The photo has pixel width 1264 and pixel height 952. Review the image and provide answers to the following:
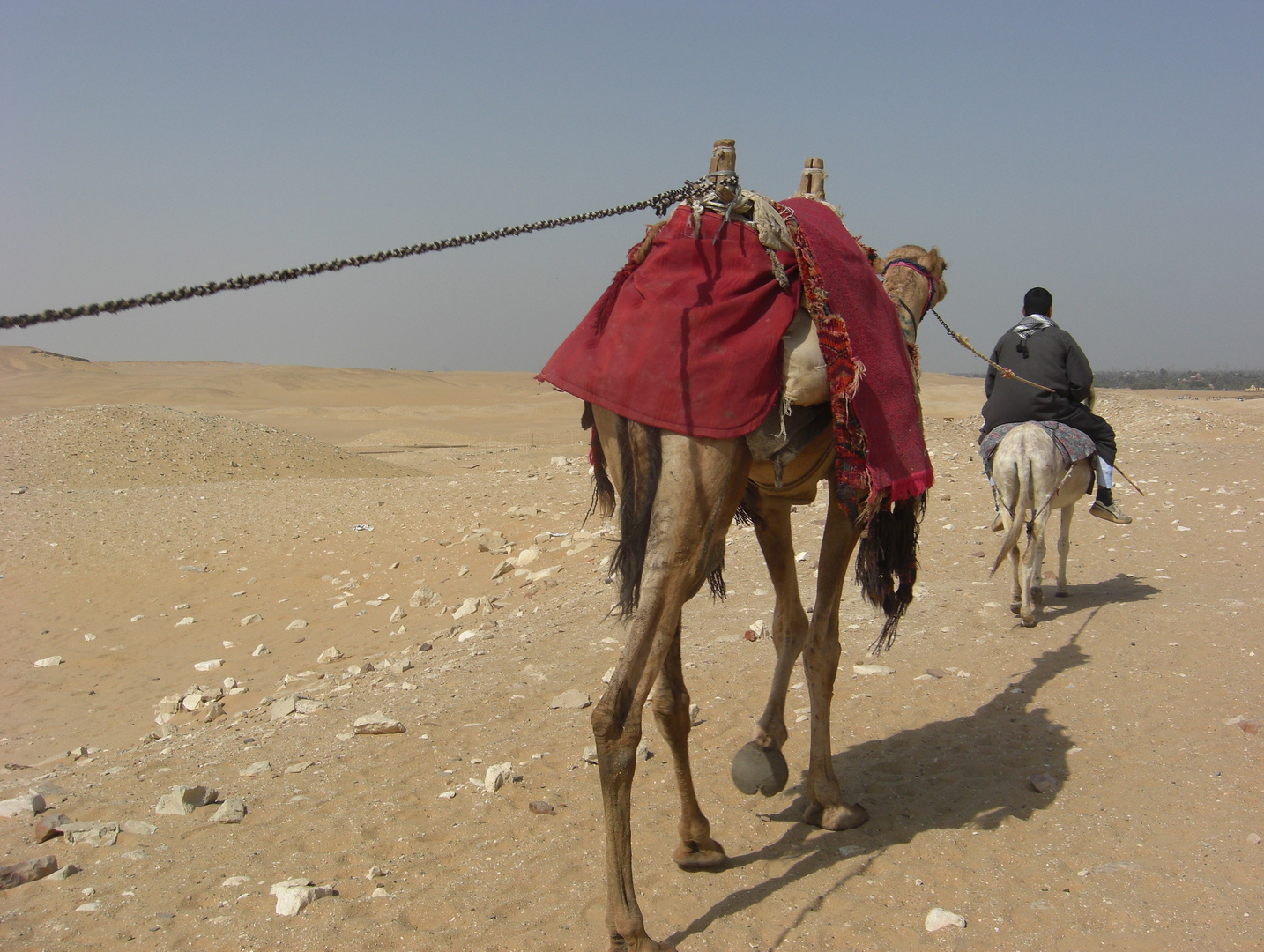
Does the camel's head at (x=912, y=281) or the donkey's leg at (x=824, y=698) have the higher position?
the camel's head at (x=912, y=281)

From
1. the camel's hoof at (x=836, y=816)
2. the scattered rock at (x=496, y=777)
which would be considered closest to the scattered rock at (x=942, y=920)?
the camel's hoof at (x=836, y=816)

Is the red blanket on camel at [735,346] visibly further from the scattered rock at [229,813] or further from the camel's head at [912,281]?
the scattered rock at [229,813]

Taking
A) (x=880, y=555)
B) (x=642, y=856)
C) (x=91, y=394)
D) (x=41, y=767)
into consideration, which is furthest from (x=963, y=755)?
(x=91, y=394)

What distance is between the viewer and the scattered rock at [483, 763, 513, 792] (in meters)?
4.42

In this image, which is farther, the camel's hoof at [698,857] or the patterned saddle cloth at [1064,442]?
the patterned saddle cloth at [1064,442]

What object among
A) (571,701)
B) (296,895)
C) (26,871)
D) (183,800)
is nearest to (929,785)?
(571,701)

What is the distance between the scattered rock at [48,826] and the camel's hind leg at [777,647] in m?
2.97

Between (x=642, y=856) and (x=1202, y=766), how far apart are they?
101 inches

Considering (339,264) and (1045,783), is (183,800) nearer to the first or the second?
(339,264)

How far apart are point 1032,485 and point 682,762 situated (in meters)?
4.74

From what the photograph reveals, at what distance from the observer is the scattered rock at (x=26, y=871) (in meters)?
3.61

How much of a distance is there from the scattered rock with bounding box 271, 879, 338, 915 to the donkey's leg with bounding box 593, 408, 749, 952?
119 cm

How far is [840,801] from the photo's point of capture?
398cm

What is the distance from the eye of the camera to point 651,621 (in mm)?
3047
